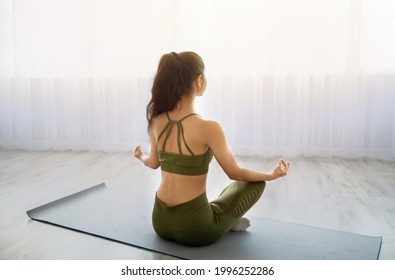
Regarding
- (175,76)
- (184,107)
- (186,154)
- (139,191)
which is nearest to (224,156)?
(186,154)

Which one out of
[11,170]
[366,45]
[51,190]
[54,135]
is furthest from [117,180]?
[366,45]

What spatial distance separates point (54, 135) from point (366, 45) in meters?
3.00

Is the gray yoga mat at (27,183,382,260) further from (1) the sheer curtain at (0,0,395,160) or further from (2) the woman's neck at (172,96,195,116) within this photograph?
(1) the sheer curtain at (0,0,395,160)

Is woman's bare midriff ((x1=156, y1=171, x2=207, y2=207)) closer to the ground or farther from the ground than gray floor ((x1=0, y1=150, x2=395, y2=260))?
farther from the ground

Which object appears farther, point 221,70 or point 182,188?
point 221,70

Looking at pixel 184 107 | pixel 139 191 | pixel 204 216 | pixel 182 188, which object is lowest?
pixel 139 191

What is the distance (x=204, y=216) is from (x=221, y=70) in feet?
7.87

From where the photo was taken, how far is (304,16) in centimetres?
371

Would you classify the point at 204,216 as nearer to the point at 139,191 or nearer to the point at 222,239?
the point at 222,239

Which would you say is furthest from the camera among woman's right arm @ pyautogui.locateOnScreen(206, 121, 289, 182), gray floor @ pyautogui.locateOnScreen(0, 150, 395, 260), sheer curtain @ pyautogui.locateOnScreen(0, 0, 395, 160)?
sheer curtain @ pyautogui.locateOnScreen(0, 0, 395, 160)

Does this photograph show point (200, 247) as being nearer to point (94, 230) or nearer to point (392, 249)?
point (94, 230)

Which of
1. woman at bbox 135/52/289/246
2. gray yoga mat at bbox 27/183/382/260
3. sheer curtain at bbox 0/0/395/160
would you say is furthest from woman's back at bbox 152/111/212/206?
sheer curtain at bbox 0/0/395/160

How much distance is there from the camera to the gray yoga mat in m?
1.68

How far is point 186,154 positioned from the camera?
1687mm
